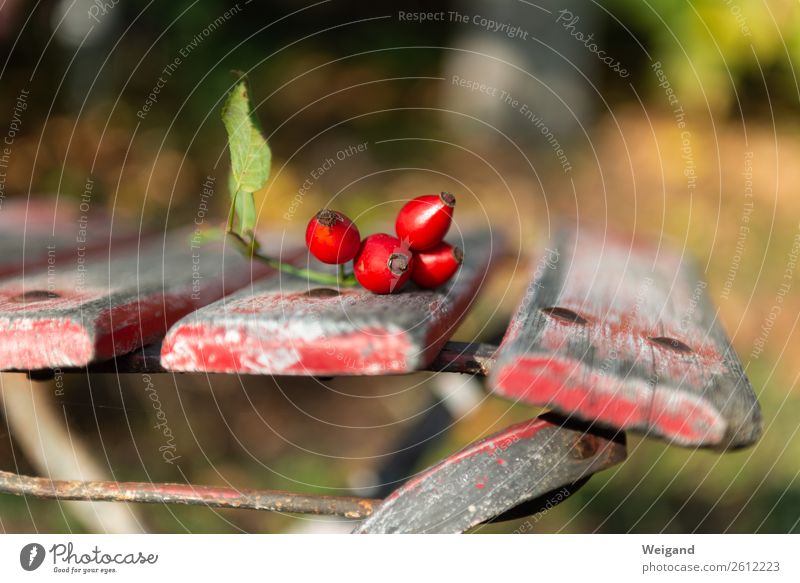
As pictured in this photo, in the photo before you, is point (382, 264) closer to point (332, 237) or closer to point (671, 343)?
point (332, 237)

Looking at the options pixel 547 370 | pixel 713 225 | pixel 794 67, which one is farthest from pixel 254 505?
pixel 713 225

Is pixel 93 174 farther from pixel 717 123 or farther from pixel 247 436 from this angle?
pixel 717 123

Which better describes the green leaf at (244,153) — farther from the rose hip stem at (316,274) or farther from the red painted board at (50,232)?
the red painted board at (50,232)

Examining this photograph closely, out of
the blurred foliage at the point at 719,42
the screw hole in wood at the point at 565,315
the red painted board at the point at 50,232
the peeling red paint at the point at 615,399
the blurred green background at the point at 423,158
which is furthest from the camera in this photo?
the blurred foliage at the point at 719,42

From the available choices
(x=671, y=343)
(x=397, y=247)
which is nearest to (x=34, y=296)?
(x=397, y=247)

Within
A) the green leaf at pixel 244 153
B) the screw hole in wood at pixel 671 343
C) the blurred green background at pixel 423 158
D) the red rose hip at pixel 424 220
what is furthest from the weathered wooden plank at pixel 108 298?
the blurred green background at pixel 423 158

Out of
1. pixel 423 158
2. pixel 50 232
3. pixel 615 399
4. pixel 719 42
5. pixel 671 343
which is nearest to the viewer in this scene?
pixel 615 399
